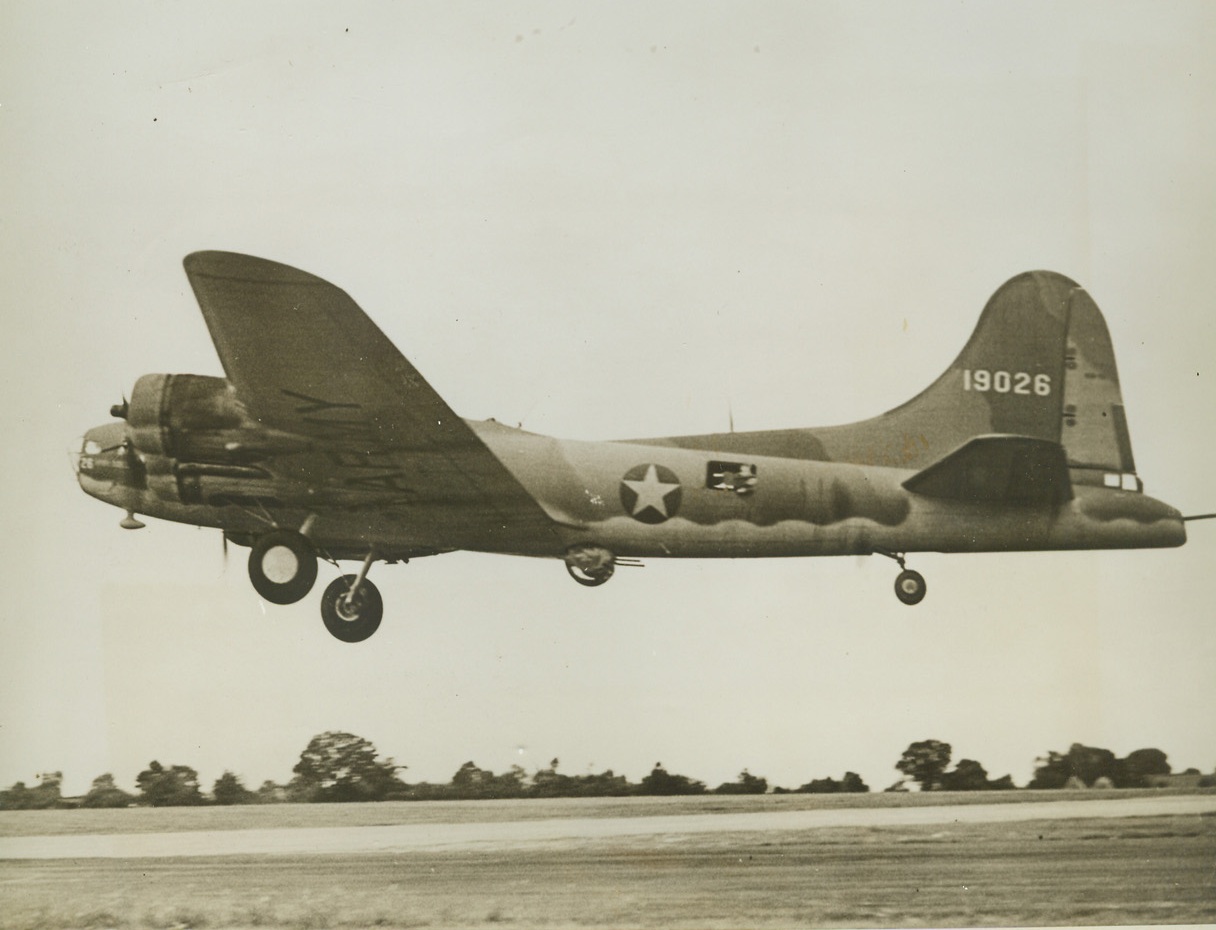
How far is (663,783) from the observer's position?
9.40m

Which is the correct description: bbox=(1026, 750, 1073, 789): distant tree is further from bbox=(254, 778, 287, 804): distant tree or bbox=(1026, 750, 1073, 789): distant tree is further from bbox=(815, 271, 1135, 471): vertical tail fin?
bbox=(254, 778, 287, 804): distant tree

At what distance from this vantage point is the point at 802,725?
9422mm

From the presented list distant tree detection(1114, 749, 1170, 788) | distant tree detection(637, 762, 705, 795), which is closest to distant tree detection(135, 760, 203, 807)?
distant tree detection(637, 762, 705, 795)

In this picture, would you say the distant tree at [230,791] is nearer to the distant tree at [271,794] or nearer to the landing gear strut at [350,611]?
the distant tree at [271,794]

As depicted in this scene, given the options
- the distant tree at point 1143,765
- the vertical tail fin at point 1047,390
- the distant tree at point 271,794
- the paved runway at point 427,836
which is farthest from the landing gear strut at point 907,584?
the distant tree at point 271,794

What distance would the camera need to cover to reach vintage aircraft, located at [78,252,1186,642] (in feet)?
30.2

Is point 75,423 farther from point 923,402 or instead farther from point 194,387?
point 923,402

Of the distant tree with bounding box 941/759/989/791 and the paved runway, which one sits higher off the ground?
the distant tree with bounding box 941/759/989/791

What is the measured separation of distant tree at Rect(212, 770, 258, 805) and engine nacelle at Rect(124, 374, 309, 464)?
234 cm

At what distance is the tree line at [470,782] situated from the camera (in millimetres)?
9336

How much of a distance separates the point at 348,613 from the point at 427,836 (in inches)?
68.3

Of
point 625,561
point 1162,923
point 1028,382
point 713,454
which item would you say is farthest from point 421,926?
point 1028,382

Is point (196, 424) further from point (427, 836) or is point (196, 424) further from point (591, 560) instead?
point (427, 836)

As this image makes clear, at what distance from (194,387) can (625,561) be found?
11.2 ft
